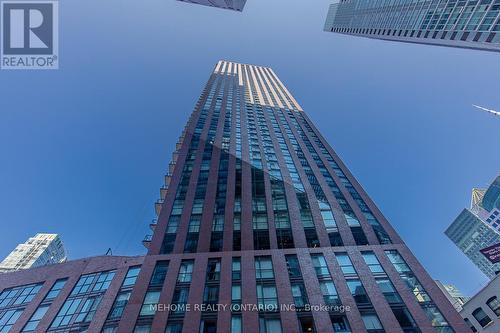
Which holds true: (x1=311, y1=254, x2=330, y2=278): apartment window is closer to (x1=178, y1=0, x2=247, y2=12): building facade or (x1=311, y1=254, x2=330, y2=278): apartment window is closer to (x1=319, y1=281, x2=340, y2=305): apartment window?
(x1=319, y1=281, x2=340, y2=305): apartment window

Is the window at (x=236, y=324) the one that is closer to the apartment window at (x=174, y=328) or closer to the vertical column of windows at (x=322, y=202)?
the apartment window at (x=174, y=328)

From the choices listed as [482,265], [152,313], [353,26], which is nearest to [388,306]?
[152,313]

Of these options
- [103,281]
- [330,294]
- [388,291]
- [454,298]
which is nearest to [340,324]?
[330,294]

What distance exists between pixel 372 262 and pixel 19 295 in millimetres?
41639

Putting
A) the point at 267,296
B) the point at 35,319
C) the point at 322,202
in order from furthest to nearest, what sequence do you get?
the point at 322,202 → the point at 35,319 → the point at 267,296

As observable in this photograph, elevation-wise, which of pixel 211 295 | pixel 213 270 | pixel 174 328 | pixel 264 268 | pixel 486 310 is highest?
pixel 264 268

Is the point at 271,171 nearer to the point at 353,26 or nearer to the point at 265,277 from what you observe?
the point at 265,277

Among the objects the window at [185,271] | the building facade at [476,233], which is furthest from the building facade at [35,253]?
the building facade at [476,233]

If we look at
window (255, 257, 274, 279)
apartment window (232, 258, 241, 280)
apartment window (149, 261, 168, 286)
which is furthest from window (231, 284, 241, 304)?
apartment window (149, 261, 168, 286)

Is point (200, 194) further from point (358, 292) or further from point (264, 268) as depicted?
point (358, 292)

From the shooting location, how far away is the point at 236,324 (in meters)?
23.7

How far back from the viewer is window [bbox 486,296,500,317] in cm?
3944

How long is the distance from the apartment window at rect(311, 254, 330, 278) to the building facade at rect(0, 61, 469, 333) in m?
0.13

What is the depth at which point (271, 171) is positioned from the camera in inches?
1789
